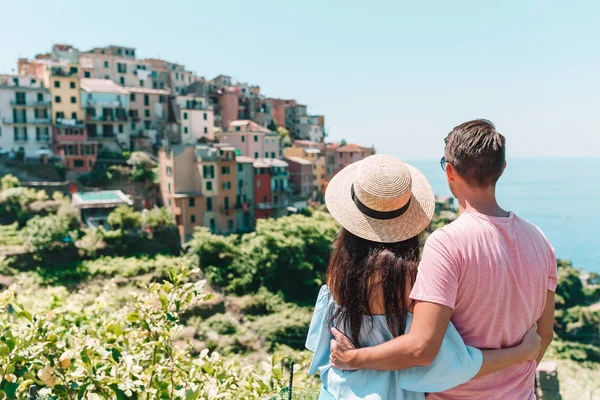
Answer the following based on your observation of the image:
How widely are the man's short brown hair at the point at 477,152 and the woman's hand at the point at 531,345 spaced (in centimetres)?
66

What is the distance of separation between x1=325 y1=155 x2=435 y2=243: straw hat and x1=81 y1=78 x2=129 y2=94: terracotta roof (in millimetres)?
37398

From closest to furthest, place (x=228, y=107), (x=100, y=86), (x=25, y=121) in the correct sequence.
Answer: (x=25, y=121) → (x=100, y=86) → (x=228, y=107)

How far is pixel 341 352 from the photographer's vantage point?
6.55ft

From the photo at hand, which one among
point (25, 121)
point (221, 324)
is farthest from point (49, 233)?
point (25, 121)

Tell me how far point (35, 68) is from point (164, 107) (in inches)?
413

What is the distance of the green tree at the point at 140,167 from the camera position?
107 feet

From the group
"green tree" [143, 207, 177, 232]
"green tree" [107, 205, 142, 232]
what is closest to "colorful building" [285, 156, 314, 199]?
"green tree" [143, 207, 177, 232]

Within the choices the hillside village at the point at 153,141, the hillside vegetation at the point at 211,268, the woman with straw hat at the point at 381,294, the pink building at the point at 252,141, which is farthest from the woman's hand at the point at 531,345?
the pink building at the point at 252,141

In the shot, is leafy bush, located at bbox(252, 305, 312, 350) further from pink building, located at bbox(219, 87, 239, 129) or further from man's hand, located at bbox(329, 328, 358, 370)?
→ pink building, located at bbox(219, 87, 239, 129)

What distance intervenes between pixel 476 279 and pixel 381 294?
37cm

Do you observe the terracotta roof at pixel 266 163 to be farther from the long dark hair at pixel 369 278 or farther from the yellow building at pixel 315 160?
the long dark hair at pixel 369 278

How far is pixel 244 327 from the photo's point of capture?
23422 millimetres

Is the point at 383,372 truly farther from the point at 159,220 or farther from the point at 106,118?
the point at 106,118

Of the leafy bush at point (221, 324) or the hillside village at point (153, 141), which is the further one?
the hillside village at point (153, 141)
